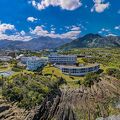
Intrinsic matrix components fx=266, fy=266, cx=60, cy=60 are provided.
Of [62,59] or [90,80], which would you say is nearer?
[90,80]

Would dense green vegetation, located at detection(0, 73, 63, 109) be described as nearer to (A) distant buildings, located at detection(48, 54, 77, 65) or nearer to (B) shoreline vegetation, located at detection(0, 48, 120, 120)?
(B) shoreline vegetation, located at detection(0, 48, 120, 120)

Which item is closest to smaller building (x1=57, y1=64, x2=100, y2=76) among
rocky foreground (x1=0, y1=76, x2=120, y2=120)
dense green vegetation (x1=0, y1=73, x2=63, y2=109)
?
dense green vegetation (x1=0, y1=73, x2=63, y2=109)

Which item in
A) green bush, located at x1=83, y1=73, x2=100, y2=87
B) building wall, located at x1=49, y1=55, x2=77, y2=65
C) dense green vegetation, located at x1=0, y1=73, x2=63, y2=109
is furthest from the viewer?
building wall, located at x1=49, y1=55, x2=77, y2=65

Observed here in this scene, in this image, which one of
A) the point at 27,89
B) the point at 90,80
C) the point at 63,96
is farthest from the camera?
the point at 90,80

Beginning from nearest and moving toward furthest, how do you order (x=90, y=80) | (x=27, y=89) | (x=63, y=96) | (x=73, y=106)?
(x=73, y=106) < (x=27, y=89) < (x=63, y=96) < (x=90, y=80)

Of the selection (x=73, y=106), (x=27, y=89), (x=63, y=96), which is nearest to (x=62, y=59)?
(x=63, y=96)

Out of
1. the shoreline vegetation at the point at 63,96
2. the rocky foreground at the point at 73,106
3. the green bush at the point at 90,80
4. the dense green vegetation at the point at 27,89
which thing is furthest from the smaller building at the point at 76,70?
the rocky foreground at the point at 73,106

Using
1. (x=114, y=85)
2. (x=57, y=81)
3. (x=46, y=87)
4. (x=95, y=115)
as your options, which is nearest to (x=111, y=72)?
(x=114, y=85)

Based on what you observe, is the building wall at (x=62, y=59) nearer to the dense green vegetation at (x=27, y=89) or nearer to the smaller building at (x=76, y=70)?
the smaller building at (x=76, y=70)

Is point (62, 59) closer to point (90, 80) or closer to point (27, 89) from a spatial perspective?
point (90, 80)
